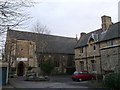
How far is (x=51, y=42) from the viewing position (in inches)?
1816

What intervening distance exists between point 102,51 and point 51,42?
22297mm

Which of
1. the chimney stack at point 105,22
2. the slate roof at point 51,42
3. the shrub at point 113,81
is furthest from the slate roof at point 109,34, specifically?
the slate roof at point 51,42

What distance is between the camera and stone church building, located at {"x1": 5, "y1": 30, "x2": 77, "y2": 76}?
38.3m

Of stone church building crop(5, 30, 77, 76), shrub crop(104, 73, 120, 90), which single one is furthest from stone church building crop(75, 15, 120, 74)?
stone church building crop(5, 30, 77, 76)

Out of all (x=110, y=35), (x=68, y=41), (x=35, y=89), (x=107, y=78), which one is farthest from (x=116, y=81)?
(x=68, y=41)

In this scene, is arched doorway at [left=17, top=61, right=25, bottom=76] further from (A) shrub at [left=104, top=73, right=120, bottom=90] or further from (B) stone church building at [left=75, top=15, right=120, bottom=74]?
(A) shrub at [left=104, top=73, right=120, bottom=90]

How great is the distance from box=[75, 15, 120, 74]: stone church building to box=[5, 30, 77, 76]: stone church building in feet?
30.6

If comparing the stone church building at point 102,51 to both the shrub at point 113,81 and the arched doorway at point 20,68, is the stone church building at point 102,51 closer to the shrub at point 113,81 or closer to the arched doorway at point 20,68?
the shrub at point 113,81

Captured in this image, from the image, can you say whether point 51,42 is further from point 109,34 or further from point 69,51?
point 109,34

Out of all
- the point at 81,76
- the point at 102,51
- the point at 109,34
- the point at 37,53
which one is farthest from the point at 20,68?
the point at 109,34

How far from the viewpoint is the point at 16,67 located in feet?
123

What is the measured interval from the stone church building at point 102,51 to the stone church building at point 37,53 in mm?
9329

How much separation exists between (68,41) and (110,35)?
82.1ft

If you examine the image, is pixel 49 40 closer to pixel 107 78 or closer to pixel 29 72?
pixel 29 72
